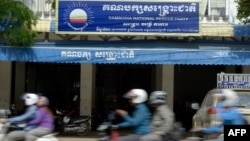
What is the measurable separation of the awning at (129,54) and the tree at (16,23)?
0.46 m

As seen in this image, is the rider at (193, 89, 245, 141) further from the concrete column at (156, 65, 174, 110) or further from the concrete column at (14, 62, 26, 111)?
the concrete column at (14, 62, 26, 111)

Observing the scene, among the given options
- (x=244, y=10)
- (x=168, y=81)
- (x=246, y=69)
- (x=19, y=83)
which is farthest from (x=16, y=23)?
(x=246, y=69)

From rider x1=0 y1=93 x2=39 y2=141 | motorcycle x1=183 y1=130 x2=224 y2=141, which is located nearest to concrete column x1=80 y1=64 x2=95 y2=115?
rider x1=0 y1=93 x2=39 y2=141

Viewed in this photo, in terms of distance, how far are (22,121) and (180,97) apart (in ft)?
45.4

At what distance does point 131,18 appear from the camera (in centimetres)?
1659

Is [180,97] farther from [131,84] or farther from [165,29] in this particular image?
[165,29]

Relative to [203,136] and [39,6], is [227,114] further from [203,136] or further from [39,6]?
[39,6]

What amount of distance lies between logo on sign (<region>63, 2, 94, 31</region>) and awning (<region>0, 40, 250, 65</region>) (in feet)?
1.95

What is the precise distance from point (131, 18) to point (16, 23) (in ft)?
11.4

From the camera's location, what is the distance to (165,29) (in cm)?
1656

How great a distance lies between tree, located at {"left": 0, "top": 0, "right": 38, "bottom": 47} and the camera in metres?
15.6

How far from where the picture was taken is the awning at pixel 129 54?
16.3 meters

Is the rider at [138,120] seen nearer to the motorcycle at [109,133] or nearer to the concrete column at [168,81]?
the motorcycle at [109,133]

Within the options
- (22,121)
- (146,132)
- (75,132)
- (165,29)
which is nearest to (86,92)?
(75,132)
